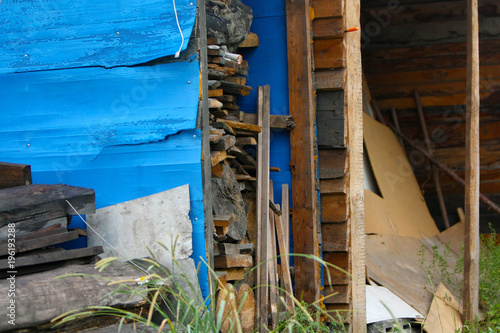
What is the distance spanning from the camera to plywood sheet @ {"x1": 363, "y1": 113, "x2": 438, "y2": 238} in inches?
276

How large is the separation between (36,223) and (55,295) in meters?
0.51

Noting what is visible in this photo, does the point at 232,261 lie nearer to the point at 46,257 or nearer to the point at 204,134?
the point at 204,134

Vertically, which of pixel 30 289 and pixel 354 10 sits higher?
pixel 354 10

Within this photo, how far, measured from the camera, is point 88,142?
10.8ft

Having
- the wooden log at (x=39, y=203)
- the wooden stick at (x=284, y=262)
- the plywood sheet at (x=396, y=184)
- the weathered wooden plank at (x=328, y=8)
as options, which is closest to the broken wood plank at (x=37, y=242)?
the wooden log at (x=39, y=203)

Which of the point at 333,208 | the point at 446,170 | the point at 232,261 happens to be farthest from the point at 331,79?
the point at 446,170

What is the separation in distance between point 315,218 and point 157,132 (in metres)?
1.87

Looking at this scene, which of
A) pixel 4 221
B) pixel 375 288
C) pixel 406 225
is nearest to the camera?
pixel 4 221

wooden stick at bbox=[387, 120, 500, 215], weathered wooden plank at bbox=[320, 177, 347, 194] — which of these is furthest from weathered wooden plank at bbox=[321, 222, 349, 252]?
wooden stick at bbox=[387, 120, 500, 215]

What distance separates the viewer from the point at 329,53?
4750 millimetres

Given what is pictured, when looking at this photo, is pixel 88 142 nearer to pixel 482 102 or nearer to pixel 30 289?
pixel 30 289

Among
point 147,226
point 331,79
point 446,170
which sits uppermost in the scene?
point 331,79

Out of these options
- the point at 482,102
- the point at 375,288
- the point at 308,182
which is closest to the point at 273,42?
the point at 308,182

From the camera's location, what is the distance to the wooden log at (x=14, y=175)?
305 cm
